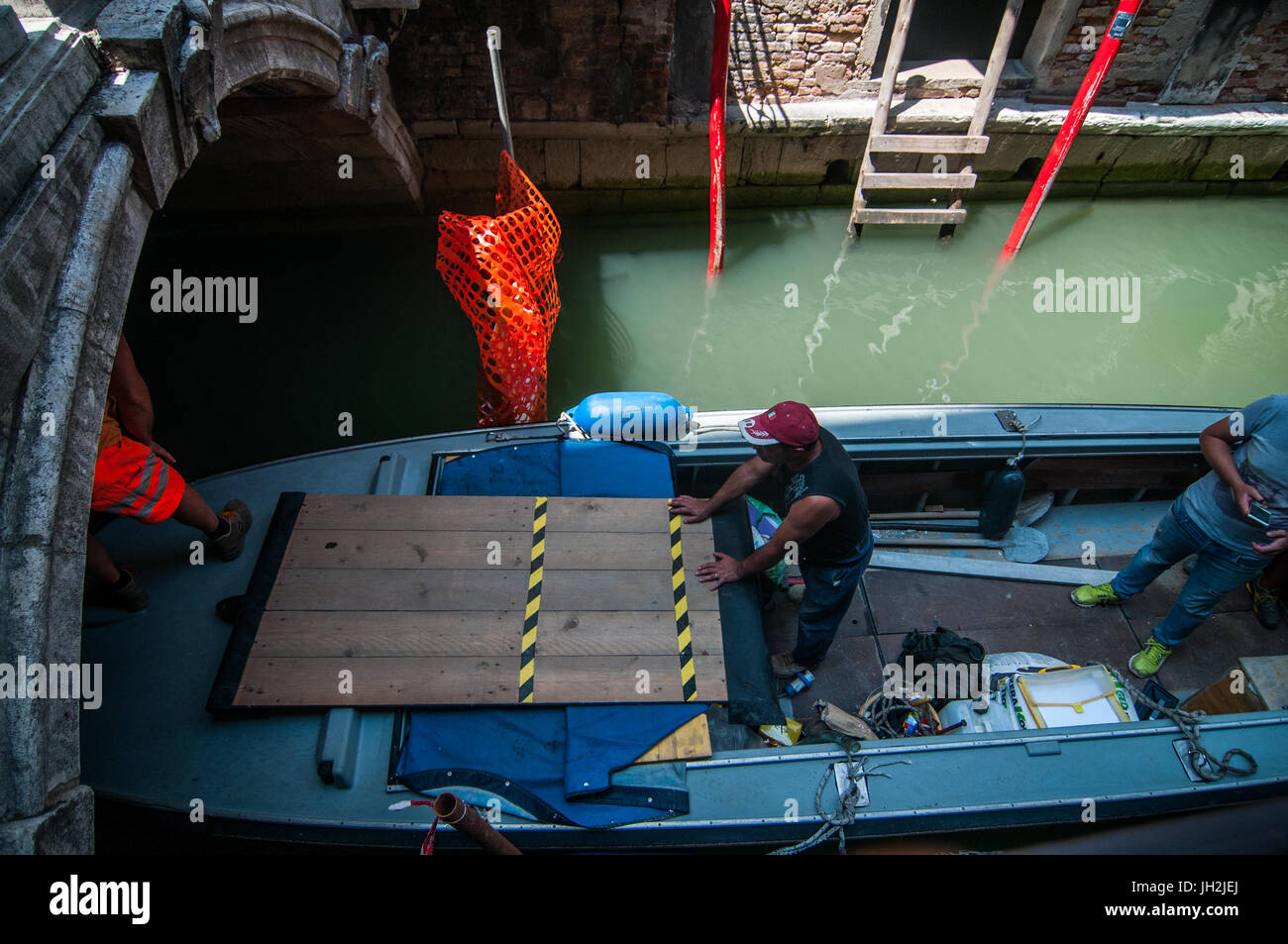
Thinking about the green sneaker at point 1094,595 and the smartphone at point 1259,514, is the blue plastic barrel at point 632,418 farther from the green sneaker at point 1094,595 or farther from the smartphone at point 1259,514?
the smartphone at point 1259,514

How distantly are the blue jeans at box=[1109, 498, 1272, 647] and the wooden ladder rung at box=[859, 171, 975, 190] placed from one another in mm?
4568

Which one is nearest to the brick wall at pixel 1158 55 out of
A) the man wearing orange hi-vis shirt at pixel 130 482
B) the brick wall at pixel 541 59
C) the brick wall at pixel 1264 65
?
the brick wall at pixel 1264 65

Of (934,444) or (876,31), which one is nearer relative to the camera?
(934,444)

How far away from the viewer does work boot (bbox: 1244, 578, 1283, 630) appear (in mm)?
3924

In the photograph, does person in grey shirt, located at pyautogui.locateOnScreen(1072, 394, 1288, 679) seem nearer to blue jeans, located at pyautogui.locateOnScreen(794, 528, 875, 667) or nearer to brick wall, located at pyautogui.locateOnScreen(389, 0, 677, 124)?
blue jeans, located at pyautogui.locateOnScreen(794, 528, 875, 667)

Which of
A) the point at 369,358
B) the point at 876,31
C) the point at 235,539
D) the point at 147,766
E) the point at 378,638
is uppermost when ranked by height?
the point at 876,31

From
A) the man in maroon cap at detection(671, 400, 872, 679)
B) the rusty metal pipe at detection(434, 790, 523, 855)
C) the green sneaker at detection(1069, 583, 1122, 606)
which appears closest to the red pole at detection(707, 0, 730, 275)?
the man in maroon cap at detection(671, 400, 872, 679)

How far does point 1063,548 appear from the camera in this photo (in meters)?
4.32

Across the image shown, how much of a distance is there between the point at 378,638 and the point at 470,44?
217 inches

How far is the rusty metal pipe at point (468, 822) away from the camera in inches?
73.7

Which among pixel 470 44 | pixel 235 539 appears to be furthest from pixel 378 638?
pixel 470 44

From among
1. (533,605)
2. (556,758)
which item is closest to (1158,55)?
(533,605)

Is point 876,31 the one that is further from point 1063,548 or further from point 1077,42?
point 1063,548

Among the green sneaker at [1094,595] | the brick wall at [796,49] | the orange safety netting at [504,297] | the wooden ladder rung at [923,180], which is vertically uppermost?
the brick wall at [796,49]
